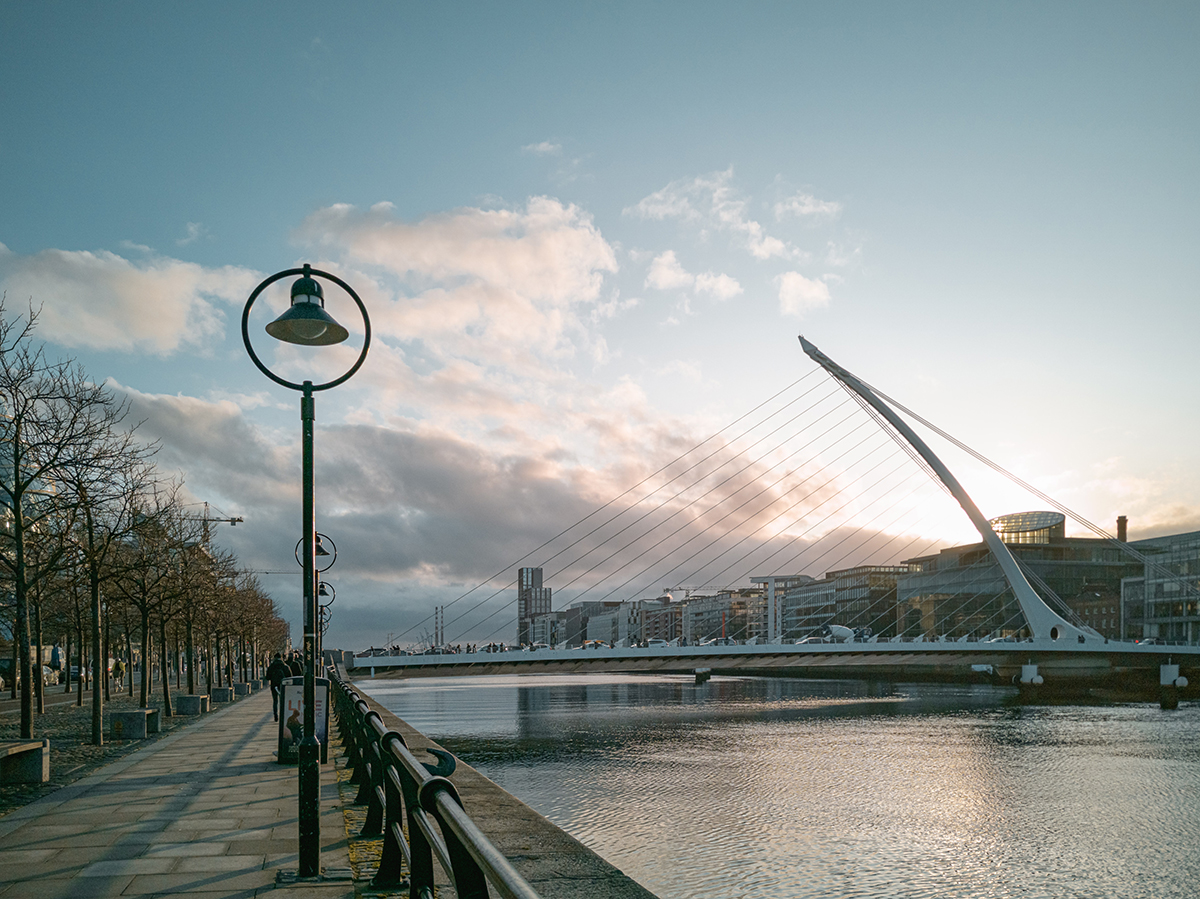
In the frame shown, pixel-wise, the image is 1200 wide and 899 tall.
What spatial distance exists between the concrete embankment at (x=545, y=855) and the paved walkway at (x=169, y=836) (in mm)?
1327

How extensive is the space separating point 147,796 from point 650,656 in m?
42.0

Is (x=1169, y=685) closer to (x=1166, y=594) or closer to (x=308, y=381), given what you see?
(x=1166, y=594)

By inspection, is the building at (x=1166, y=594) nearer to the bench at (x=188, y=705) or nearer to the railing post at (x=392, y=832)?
the bench at (x=188, y=705)

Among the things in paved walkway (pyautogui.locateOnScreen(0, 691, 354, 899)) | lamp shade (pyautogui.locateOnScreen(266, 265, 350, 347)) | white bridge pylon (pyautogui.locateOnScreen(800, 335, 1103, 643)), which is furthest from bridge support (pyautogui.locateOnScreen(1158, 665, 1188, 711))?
lamp shade (pyautogui.locateOnScreen(266, 265, 350, 347))

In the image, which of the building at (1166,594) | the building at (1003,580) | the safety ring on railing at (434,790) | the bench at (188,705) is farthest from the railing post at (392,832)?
the building at (1166,594)

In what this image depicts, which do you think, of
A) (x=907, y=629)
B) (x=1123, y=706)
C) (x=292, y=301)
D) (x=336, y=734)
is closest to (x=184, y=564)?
(x=336, y=734)

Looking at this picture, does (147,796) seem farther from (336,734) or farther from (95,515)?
(95,515)

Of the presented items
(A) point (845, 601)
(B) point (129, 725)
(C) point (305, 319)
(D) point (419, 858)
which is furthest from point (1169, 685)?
(A) point (845, 601)

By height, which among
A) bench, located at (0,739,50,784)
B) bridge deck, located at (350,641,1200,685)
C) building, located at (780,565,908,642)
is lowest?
building, located at (780,565,908,642)

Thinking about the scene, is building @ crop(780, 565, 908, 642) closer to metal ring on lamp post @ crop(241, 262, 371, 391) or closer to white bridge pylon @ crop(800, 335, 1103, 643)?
white bridge pylon @ crop(800, 335, 1103, 643)

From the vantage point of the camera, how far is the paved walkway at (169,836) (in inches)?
261

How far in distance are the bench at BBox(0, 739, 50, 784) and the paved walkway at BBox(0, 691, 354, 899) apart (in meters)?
0.46

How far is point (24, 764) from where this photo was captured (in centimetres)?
1196

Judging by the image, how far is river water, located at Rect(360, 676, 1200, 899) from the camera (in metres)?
16.2
